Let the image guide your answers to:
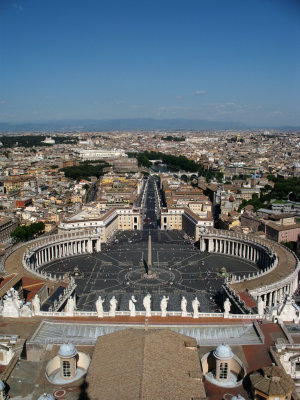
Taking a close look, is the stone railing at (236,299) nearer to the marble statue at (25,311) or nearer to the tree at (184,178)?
the marble statue at (25,311)

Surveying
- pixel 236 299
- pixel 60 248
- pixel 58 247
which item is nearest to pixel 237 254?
pixel 236 299

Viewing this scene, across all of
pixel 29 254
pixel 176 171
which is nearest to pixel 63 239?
pixel 29 254

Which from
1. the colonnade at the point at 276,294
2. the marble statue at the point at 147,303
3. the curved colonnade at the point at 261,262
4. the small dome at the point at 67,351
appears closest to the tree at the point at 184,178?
the curved colonnade at the point at 261,262

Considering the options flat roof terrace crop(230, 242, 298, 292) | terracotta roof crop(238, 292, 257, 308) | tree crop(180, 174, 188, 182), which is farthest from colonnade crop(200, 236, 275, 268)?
tree crop(180, 174, 188, 182)

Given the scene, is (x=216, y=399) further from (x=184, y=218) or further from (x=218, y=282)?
(x=184, y=218)

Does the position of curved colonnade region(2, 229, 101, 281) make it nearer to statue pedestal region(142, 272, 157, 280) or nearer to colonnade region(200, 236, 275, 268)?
statue pedestal region(142, 272, 157, 280)
